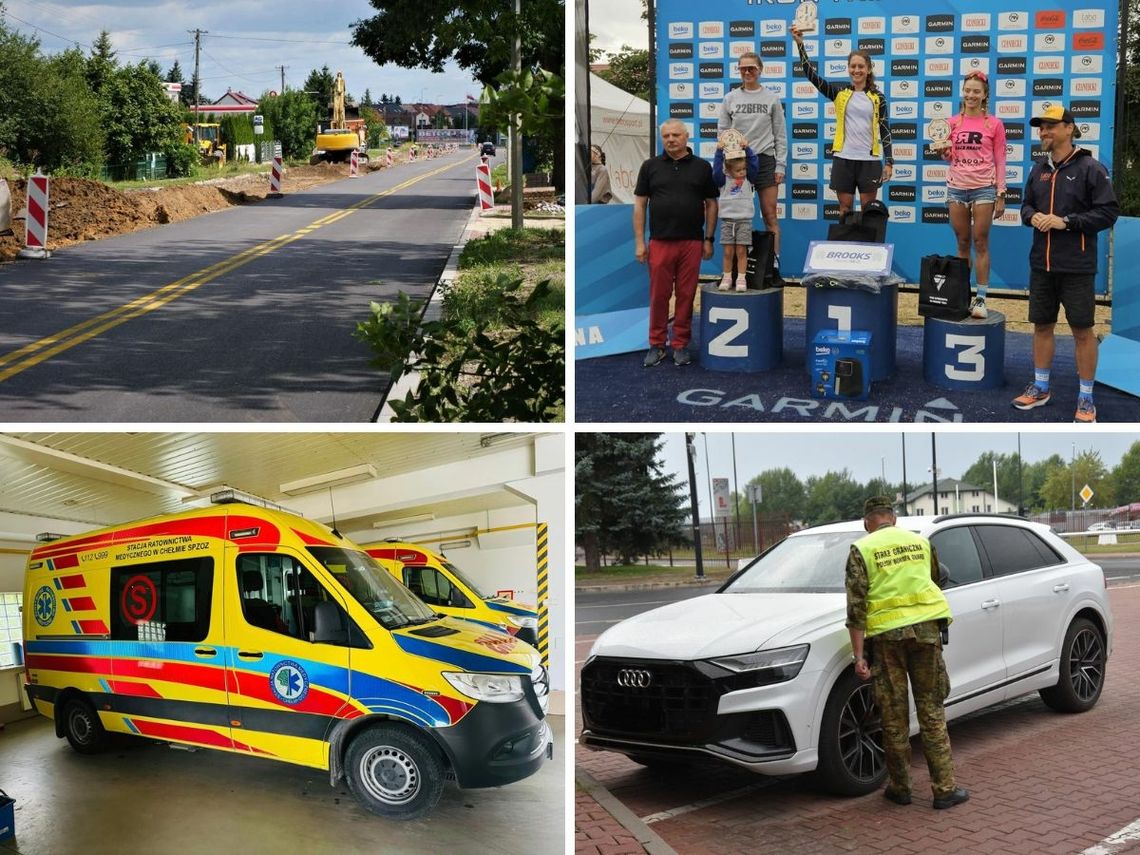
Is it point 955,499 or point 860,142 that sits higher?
point 860,142

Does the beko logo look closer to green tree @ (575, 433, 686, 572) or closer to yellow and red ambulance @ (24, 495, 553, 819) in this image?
green tree @ (575, 433, 686, 572)

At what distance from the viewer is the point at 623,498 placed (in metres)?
7.68

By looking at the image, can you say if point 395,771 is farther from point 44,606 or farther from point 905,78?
point 905,78

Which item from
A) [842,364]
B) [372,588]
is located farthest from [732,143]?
[372,588]

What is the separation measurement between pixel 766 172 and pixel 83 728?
22.5 feet

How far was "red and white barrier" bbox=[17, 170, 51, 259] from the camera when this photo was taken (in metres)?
16.3

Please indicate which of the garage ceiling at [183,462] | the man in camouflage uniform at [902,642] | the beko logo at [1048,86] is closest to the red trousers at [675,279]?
the garage ceiling at [183,462]

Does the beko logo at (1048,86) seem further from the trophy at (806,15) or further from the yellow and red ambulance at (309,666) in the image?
the yellow and red ambulance at (309,666)

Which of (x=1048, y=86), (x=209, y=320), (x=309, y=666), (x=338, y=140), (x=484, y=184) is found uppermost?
(x=338, y=140)

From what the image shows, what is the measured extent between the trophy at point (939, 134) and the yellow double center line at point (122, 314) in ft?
25.2

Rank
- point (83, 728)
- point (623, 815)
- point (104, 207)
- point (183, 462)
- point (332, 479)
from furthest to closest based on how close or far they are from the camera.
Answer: point (104, 207), point (83, 728), point (332, 479), point (183, 462), point (623, 815)

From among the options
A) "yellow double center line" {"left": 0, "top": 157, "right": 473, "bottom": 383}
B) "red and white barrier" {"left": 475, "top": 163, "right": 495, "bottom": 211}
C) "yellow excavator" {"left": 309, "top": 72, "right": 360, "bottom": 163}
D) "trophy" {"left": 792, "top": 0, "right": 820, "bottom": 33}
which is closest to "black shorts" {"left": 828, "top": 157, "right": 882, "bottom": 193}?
"trophy" {"left": 792, "top": 0, "right": 820, "bottom": 33}

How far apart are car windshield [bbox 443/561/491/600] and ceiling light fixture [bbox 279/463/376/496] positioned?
1.32m

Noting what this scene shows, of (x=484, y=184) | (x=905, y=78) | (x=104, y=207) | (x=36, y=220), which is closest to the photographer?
(x=905, y=78)
